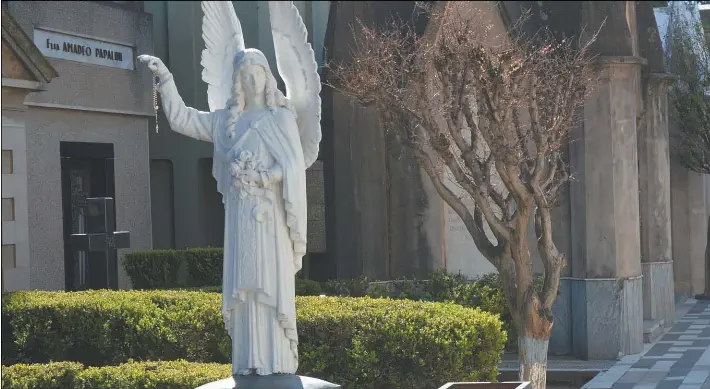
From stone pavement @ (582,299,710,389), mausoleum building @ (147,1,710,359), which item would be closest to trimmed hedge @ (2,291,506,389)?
stone pavement @ (582,299,710,389)

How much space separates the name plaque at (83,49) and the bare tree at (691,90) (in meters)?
9.79

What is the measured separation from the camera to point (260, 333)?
25.0ft

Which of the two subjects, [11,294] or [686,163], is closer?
[11,294]

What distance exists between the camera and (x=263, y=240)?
24.7 feet

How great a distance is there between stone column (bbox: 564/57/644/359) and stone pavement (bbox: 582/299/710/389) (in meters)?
0.48

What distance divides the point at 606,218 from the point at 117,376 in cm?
747

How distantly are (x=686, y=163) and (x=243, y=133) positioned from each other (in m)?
15.6

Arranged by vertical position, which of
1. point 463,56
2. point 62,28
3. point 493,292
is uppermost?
point 62,28

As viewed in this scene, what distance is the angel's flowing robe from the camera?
7535mm

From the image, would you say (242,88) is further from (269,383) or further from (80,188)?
(80,188)

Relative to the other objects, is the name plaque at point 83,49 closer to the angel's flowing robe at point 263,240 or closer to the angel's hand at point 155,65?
the angel's hand at point 155,65

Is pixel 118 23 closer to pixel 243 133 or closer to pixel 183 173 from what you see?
pixel 183 173

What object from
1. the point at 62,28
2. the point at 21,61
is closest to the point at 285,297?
the point at 21,61

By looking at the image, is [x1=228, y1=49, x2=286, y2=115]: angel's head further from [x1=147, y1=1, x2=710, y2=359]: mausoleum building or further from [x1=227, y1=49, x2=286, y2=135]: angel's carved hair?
[x1=147, y1=1, x2=710, y2=359]: mausoleum building
